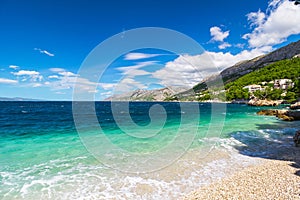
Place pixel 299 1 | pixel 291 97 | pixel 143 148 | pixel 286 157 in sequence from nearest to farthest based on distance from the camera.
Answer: pixel 286 157 < pixel 299 1 < pixel 143 148 < pixel 291 97

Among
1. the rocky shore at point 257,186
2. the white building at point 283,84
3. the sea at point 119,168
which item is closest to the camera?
the rocky shore at point 257,186

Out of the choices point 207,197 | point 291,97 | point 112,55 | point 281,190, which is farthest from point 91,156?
point 291,97

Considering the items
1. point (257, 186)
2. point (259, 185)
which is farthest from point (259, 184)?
point (257, 186)

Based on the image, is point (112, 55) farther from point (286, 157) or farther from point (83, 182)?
point (286, 157)

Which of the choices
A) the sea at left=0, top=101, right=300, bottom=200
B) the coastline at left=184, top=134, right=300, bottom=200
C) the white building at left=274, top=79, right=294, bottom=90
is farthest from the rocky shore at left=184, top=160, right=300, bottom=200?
the white building at left=274, top=79, right=294, bottom=90

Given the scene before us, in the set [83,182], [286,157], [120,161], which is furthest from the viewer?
[120,161]

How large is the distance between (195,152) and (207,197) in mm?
6857

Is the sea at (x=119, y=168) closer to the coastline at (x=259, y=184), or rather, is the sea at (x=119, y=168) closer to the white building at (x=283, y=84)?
the coastline at (x=259, y=184)

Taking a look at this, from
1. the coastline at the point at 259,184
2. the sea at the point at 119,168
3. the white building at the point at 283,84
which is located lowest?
the sea at the point at 119,168

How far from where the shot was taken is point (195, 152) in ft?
44.6

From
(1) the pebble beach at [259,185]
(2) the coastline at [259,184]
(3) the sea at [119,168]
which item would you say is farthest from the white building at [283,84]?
(1) the pebble beach at [259,185]

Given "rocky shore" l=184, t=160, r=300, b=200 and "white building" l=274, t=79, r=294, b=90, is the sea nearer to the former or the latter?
"rocky shore" l=184, t=160, r=300, b=200

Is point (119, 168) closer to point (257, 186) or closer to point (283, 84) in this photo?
point (257, 186)

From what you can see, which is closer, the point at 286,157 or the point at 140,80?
the point at 286,157
